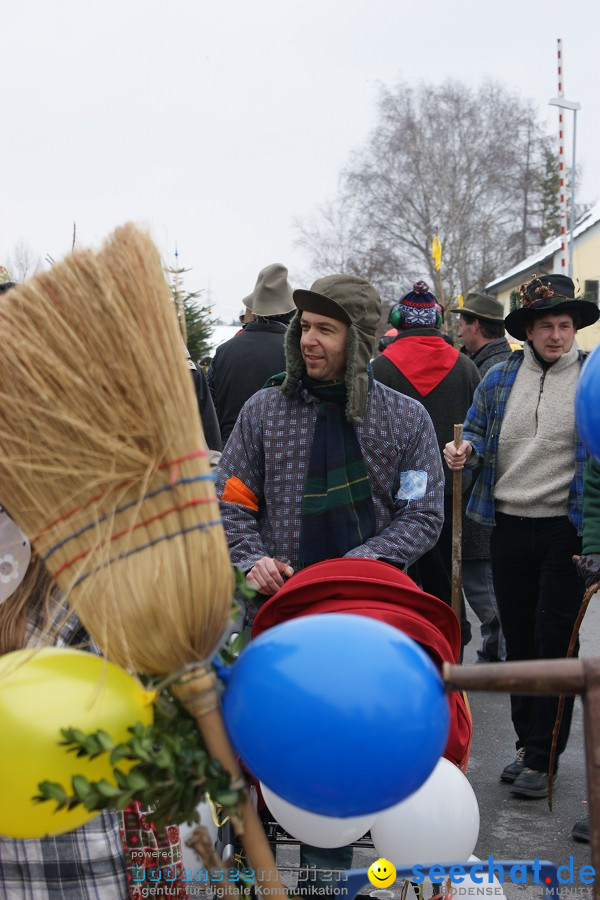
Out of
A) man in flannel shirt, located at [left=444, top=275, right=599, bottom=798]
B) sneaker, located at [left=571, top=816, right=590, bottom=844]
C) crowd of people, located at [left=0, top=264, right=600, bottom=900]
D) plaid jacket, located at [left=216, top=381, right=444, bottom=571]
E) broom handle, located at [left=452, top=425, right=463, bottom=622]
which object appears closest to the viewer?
crowd of people, located at [left=0, top=264, right=600, bottom=900]

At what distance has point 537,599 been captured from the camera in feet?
13.8

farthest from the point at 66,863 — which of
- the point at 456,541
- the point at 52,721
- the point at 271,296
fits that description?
the point at 271,296

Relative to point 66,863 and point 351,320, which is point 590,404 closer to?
point 66,863

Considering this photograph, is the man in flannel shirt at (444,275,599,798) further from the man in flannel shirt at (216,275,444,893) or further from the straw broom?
the straw broom

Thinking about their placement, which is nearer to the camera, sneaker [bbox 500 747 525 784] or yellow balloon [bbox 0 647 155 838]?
yellow balloon [bbox 0 647 155 838]

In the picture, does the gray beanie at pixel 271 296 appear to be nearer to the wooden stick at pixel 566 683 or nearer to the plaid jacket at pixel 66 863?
the plaid jacket at pixel 66 863

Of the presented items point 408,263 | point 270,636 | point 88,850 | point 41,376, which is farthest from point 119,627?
point 408,263

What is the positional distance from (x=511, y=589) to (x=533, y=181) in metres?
37.6

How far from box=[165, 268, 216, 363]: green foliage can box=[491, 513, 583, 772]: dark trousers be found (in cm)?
162

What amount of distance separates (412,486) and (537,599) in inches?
57.2

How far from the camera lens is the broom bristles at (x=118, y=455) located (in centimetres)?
109

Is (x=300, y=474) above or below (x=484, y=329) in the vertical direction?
below

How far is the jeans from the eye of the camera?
565cm

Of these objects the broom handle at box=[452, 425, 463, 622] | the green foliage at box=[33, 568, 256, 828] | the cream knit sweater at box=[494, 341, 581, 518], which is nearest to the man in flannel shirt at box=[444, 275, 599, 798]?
the cream knit sweater at box=[494, 341, 581, 518]
